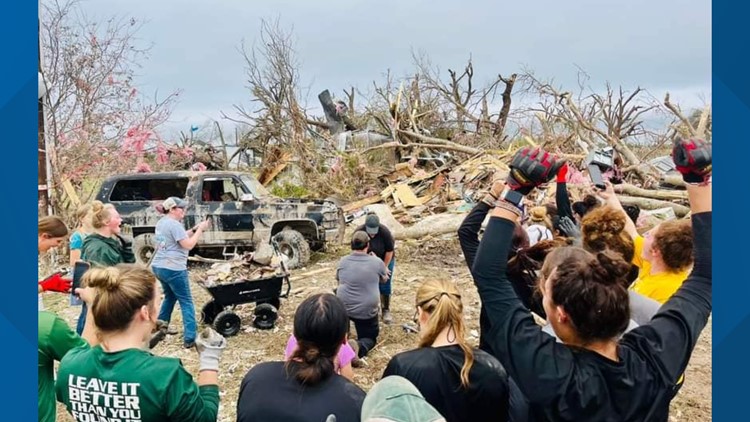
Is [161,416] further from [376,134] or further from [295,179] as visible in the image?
[376,134]

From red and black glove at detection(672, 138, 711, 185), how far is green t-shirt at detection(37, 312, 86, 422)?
254 centimetres

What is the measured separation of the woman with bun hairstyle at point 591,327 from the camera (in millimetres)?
1639

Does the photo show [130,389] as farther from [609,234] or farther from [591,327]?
[609,234]

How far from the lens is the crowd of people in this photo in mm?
1659

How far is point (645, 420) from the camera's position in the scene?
168 centimetres

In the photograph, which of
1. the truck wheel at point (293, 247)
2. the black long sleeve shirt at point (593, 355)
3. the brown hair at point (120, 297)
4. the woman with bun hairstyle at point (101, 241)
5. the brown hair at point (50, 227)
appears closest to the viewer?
the black long sleeve shirt at point (593, 355)

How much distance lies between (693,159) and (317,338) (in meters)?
1.68

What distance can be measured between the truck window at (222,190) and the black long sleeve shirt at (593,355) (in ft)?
31.2

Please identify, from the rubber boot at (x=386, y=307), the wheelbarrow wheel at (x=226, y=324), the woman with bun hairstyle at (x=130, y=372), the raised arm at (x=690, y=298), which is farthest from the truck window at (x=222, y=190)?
the raised arm at (x=690, y=298)

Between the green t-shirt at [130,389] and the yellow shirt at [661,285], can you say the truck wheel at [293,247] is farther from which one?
the green t-shirt at [130,389]

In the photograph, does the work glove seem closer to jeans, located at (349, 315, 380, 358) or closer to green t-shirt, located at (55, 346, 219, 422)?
green t-shirt, located at (55, 346, 219, 422)

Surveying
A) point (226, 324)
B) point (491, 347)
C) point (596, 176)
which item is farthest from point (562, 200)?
point (226, 324)

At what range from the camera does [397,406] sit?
1.54 meters

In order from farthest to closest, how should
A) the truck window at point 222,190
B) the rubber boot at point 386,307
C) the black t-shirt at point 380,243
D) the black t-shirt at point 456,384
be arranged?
the truck window at point 222,190, the rubber boot at point 386,307, the black t-shirt at point 380,243, the black t-shirt at point 456,384
